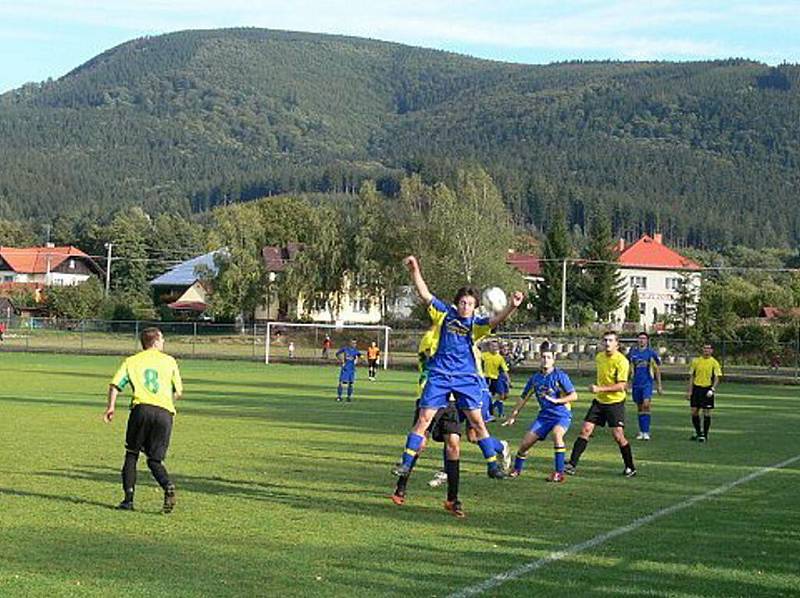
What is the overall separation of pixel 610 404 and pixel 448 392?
5.17 meters

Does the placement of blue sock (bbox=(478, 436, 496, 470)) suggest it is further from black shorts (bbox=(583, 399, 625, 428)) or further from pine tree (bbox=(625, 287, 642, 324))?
pine tree (bbox=(625, 287, 642, 324))

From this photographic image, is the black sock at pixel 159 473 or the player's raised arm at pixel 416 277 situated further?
the black sock at pixel 159 473

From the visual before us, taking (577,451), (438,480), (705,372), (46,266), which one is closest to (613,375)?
(577,451)

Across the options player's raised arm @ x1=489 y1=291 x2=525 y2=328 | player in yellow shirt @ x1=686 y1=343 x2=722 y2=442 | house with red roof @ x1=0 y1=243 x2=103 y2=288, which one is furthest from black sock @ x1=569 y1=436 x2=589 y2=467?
house with red roof @ x1=0 y1=243 x2=103 y2=288

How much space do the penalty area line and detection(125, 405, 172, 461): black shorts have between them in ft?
12.7

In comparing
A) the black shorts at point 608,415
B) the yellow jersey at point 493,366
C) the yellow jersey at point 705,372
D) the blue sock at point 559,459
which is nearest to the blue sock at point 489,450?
the blue sock at point 559,459

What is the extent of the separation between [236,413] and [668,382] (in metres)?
31.1

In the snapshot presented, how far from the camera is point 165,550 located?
10641 millimetres

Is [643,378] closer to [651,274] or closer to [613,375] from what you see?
[613,375]

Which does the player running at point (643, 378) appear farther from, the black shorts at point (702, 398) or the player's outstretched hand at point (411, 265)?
the player's outstretched hand at point (411, 265)

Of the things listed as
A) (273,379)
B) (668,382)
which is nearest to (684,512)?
(273,379)

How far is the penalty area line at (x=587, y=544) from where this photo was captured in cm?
947

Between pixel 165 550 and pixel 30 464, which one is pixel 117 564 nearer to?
pixel 165 550

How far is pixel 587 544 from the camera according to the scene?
1157cm
